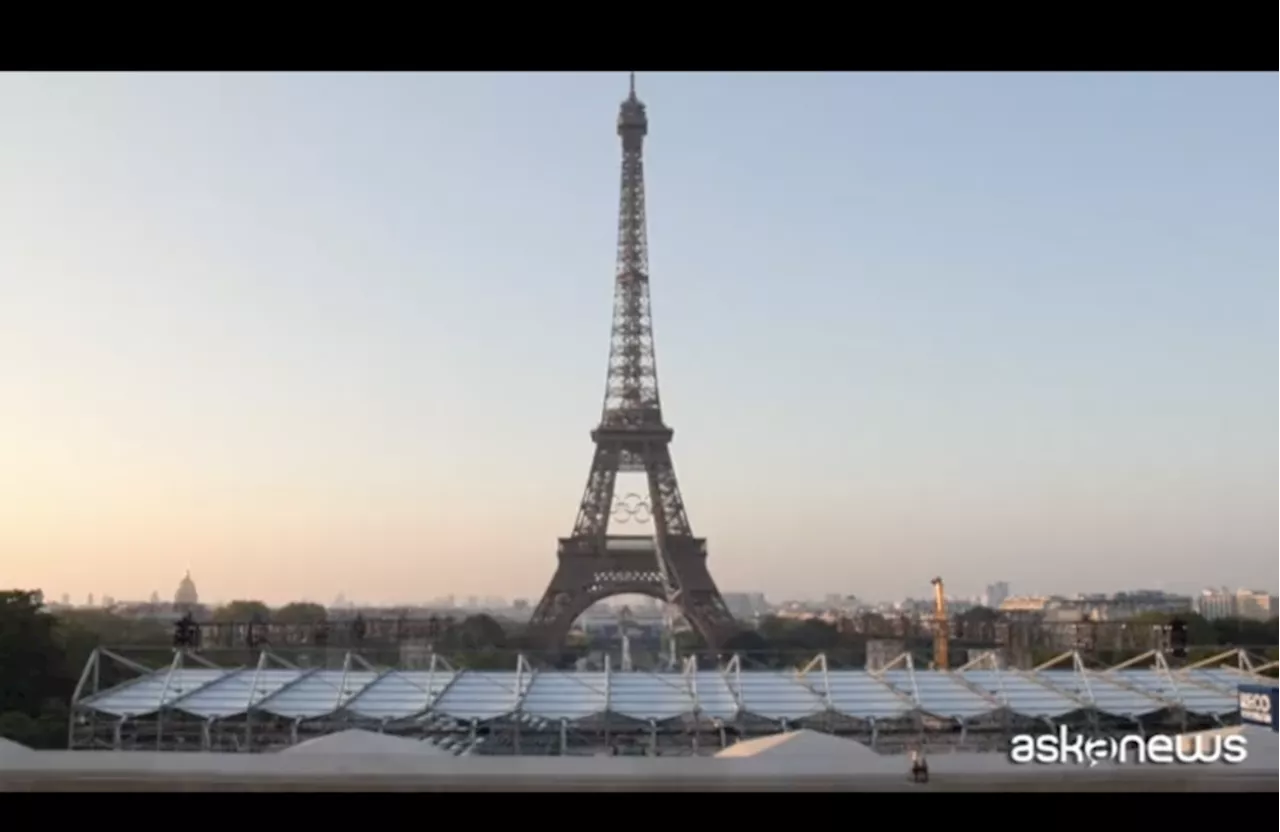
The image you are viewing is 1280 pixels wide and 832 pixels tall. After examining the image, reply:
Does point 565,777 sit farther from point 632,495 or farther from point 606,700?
point 632,495

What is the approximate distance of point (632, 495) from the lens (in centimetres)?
1154

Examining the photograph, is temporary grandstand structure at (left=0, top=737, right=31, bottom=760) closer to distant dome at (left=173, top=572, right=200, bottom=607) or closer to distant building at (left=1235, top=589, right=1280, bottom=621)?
distant dome at (left=173, top=572, right=200, bottom=607)

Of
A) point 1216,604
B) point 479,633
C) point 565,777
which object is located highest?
point 1216,604

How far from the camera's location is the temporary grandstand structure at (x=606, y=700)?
11.9ft

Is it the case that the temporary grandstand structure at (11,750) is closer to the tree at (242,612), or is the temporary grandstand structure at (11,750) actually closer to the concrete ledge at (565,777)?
the concrete ledge at (565,777)

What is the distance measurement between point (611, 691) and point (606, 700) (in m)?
0.17

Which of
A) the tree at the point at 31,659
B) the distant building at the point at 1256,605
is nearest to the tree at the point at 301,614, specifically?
the tree at the point at 31,659

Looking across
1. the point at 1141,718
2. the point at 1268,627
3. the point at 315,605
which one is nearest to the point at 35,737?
the point at 315,605

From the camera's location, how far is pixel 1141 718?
9.52ft

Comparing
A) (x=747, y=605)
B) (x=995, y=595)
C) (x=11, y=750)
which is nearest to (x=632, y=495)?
(x=747, y=605)
